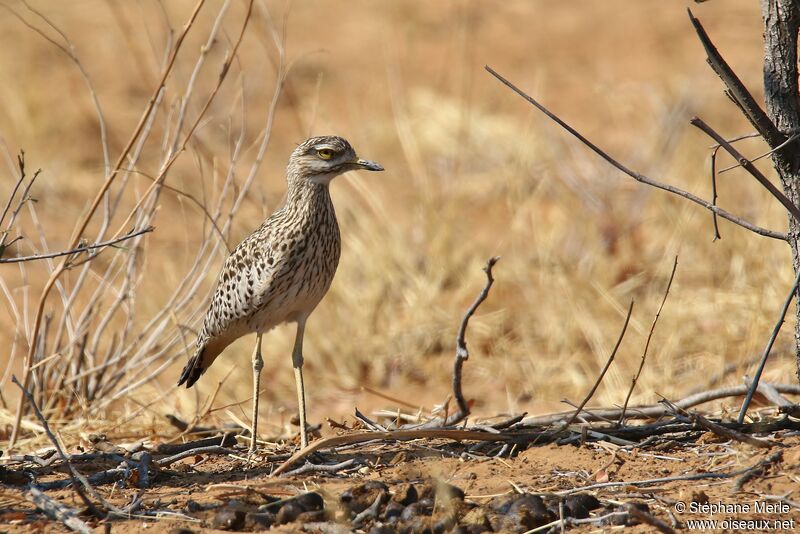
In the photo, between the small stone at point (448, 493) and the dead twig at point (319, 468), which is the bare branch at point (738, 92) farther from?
the dead twig at point (319, 468)

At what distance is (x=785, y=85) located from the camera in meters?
3.89

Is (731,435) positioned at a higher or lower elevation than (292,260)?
lower

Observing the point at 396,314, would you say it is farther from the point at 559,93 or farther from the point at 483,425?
the point at 559,93

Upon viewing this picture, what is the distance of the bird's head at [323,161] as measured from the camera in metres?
5.00

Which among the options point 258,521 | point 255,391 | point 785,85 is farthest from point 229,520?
point 785,85

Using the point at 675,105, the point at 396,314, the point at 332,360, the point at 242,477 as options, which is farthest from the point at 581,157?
the point at 242,477

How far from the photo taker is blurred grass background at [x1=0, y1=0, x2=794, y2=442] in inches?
281

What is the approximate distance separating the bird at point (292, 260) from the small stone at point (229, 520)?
1.09 meters

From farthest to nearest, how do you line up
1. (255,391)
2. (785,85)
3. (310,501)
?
(255,391)
(785,85)
(310,501)

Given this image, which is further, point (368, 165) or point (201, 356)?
point (201, 356)

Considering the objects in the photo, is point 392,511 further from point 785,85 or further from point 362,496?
point 785,85

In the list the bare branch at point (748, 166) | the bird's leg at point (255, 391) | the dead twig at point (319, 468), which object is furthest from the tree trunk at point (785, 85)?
the bird's leg at point (255, 391)

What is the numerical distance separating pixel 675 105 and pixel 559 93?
221 cm

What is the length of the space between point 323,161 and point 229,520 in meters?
2.02
